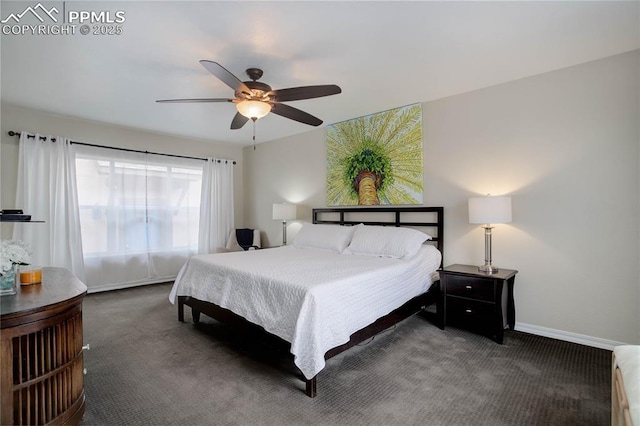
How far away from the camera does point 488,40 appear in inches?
93.7

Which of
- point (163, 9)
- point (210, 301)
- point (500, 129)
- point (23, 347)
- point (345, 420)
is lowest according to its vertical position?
point (345, 420)

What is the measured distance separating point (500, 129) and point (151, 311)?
4427 millimetres

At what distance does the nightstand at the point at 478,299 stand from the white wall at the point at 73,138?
461 cm

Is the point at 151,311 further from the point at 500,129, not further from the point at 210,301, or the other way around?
the point at 500,129

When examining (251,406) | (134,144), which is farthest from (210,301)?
(134,144)

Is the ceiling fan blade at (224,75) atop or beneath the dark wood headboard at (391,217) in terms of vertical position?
atop

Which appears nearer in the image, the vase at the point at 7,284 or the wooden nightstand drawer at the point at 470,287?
the vase at the point at 7,284

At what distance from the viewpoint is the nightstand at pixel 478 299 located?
9.19 ft

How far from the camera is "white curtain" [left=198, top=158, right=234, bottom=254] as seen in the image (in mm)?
5555

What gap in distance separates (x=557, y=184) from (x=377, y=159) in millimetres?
1983

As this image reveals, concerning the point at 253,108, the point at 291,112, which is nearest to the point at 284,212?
the point at 291,112

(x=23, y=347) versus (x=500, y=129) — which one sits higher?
(x=500, y=129)

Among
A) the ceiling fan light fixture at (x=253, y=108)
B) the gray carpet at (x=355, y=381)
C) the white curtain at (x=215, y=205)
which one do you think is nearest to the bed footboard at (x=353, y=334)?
the gray carpet at (x=355, y=381)

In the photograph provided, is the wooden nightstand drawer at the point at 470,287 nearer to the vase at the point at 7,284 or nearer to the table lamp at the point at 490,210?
the table lamp at the point at 490,210
